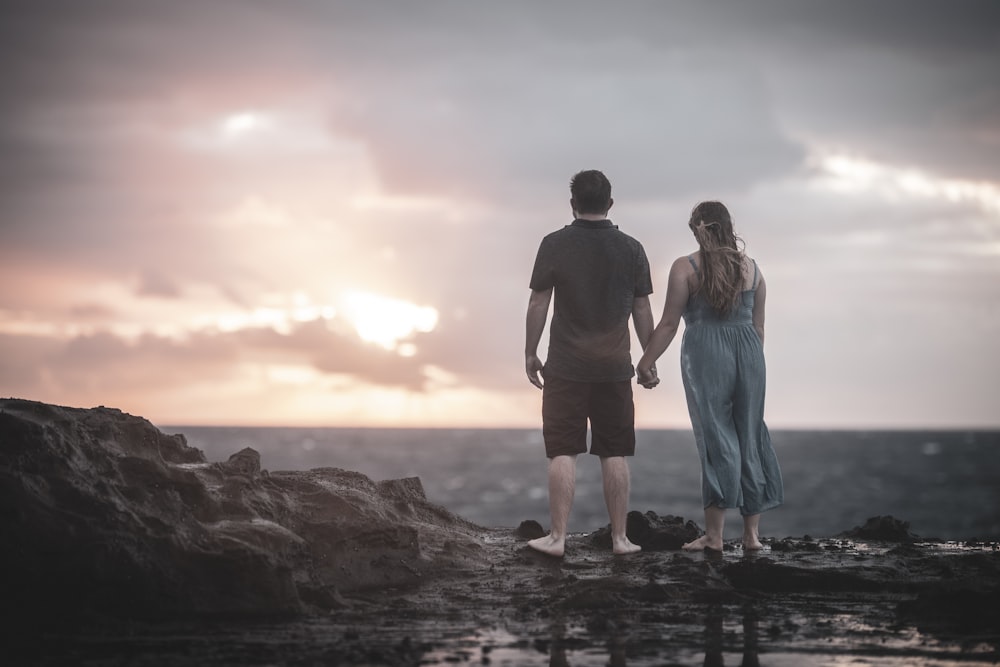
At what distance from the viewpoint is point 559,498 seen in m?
7.58

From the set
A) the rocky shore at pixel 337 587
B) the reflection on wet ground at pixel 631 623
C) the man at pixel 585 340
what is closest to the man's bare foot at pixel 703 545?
the reflection on wet ground at pixel 631 623

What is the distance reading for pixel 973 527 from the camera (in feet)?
A: 155

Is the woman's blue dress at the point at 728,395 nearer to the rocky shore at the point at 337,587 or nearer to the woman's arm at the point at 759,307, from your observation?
the woman's arm at the point at 759,307

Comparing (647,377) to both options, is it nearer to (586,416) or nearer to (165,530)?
(586,416)

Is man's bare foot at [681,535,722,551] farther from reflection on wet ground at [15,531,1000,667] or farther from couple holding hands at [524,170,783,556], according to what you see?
reflection on wet ground at [15,531,1000,667]

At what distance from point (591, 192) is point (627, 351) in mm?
1230

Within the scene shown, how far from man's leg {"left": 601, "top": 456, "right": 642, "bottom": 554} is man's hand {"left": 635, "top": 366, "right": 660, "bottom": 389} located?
0.60 meters

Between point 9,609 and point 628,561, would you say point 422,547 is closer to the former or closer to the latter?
point 628,561

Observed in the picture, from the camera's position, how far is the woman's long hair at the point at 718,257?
7.70 meters

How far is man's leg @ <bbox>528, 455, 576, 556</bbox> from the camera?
24.9 feet

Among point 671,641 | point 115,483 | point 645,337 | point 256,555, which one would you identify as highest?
point 645,337

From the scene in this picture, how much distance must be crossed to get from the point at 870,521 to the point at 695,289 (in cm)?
355

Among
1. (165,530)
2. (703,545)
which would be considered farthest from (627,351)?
(165,530)

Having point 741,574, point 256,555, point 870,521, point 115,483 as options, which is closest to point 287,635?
point 256,555
